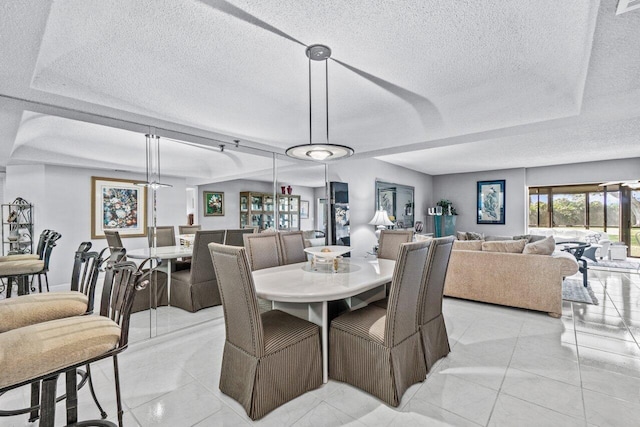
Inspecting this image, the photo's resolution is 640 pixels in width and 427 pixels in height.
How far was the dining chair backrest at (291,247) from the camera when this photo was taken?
3090 millimetres

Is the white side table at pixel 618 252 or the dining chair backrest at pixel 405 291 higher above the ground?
the dining chair backrest at pixel 405 291

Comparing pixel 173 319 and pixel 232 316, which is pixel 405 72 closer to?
pixel 232 316

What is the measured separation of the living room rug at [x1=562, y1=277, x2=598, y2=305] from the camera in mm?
3967

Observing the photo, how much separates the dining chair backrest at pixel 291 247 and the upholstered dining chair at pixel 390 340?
1.15 meters

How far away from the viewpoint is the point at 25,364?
3.40 feet

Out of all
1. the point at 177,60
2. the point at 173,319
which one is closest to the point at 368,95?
the point at 177,60

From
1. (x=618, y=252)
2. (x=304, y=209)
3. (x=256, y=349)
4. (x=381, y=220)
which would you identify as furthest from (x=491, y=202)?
(x=256, y=349)

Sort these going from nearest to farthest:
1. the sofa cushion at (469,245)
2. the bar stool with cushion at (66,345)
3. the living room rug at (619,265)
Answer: the bar stool with cushion at (66,345), the sofa cushion at (469,245), the living room rug at (619,265)

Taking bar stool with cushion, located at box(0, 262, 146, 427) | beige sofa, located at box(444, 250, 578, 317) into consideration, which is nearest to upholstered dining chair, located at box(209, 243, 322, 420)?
bar stool with cushion, located at box(0, 262, 146, 427)

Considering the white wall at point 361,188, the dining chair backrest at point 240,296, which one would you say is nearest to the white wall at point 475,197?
the white wall at point 361,188

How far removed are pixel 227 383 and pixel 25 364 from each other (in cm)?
114

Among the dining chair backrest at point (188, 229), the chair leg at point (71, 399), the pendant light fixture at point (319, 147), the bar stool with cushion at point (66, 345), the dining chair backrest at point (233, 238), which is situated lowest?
the chair leg at point (71, 399)

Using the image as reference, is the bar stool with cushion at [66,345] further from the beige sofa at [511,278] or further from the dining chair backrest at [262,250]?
the beige sofa at [511,278]

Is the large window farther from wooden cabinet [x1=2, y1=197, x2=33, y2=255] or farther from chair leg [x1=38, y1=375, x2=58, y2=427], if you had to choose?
wooden cabinet [x1=2, y1=197, x2=33, y2=255]
